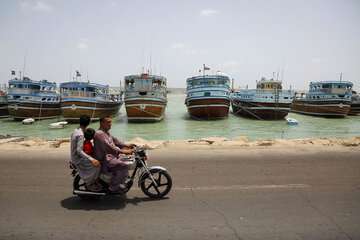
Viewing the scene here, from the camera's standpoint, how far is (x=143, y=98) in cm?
2781

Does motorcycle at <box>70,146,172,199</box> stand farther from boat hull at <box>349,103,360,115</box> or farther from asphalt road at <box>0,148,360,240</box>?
boat hull at <box>349,103,360,115</box>

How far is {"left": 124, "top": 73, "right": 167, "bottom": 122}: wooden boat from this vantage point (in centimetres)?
2798

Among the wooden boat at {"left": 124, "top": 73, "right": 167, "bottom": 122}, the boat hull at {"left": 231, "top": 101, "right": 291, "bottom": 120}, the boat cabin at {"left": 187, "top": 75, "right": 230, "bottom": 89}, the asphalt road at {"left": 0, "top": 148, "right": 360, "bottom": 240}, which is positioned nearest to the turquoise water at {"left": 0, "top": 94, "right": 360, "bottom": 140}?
the wooden boat at {"left": 124, "top": 73, "right": 167, "bottom": 122}

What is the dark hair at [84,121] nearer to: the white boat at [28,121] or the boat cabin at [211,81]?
the white boat at [28,121]

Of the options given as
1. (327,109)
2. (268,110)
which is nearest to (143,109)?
(268,110)

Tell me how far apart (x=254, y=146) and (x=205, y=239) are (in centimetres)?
722

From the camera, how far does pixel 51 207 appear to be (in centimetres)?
498

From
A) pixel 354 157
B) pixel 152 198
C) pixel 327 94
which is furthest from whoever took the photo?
pixel 327 94

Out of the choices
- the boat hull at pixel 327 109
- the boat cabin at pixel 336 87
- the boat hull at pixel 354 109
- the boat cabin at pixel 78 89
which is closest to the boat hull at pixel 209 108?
the boat cabin at pixel 78 89

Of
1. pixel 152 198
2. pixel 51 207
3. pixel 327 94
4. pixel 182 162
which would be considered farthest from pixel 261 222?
pixel 327 94

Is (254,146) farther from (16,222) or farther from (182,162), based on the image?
(16,222)

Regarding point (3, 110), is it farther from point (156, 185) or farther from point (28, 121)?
point (156, 185)

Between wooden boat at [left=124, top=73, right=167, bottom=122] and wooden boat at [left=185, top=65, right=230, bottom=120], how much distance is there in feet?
11.0

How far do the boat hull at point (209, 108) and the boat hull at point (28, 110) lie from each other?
1413 cm
